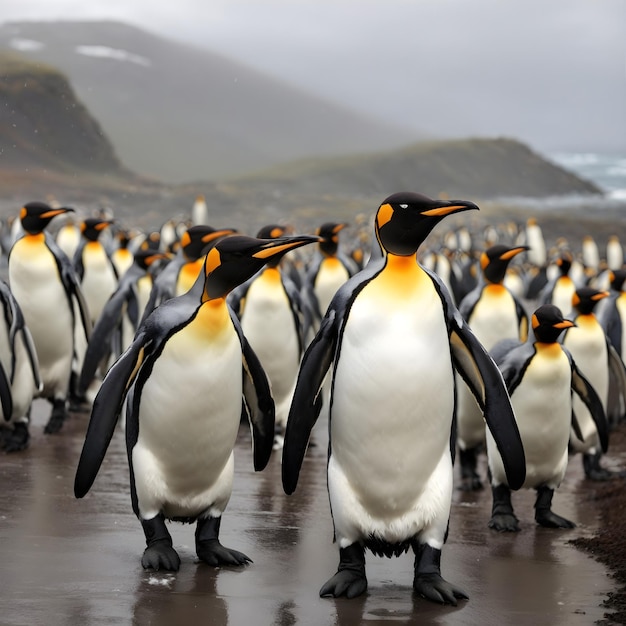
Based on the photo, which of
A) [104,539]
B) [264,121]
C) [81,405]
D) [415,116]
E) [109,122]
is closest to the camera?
[104,539]

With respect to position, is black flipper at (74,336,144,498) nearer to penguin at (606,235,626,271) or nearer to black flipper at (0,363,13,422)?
black flipper at (0,363,13,422)

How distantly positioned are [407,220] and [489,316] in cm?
341

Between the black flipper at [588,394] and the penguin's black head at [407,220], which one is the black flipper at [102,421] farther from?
the black flipper at [588,394]

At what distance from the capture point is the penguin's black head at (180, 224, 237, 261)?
6152 millimetres

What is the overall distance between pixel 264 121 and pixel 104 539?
60.7m

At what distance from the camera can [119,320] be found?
7074mm

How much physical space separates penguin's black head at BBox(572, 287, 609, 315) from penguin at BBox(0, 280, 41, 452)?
131 inches

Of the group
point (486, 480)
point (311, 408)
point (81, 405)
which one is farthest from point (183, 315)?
point (81, 405)

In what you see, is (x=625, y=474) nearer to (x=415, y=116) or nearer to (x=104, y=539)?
(x=104, y=539)

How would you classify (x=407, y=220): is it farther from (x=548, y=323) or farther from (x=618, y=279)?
(x=618, y=279)

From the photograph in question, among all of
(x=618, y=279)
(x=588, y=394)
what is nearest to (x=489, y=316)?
(x=588, y=394)

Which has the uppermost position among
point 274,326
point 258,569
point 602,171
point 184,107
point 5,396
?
point 184,107

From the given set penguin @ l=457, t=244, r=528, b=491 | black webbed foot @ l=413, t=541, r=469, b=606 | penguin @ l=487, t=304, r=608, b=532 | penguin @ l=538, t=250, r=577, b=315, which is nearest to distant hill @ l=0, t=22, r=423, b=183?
penguin @ l=538, t=250, r=577, b=315

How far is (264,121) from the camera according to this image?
63906 millimetres
